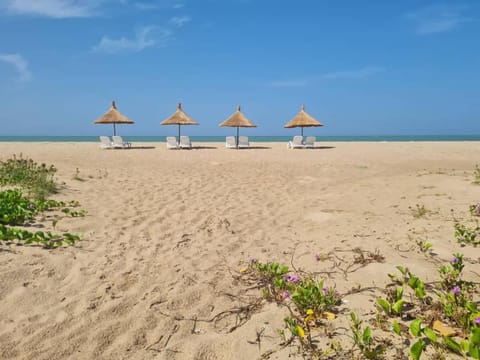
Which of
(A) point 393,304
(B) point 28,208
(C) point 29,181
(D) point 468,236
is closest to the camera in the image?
(A) point 393,304

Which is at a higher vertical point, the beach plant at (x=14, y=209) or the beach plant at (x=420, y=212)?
the beach plant at (x=14, y=209)

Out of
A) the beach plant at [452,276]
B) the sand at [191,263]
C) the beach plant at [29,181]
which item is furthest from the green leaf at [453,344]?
the beach plant at [29,181]

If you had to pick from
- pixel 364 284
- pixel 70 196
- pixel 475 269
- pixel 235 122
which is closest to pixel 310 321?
pixel 364 284

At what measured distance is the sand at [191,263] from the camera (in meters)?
1.92

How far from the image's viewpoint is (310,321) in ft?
6.44

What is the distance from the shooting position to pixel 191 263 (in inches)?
119

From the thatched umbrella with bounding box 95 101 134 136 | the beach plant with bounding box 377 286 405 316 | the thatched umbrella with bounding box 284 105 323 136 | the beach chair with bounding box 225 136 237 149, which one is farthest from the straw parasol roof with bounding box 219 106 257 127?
the beach plant with bounding box 377 286 405 316

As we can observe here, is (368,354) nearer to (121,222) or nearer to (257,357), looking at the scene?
(257,357)

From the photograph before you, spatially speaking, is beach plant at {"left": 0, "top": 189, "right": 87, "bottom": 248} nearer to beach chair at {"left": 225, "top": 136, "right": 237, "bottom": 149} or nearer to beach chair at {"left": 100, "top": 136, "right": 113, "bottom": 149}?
beach chair at {"left": 100, "top": 136, "right": 113, "bottom": 149}

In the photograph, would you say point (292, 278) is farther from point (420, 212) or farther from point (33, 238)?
point (420, 212)

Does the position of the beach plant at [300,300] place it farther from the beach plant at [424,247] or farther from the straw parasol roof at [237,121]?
the straw parasol roof at [237,121]

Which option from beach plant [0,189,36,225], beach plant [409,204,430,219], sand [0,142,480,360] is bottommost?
sand [0,142,480,360]

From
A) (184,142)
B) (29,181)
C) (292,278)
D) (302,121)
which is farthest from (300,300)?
(302,121)

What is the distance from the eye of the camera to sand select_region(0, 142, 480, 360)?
192cm
